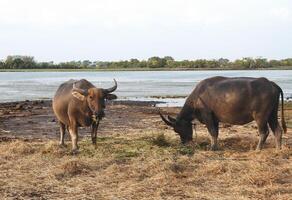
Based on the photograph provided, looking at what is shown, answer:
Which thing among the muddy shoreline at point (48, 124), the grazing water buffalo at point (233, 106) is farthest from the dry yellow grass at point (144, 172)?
the muddy shoreline at point (48, 124)

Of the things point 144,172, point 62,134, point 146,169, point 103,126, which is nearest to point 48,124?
point 103,126

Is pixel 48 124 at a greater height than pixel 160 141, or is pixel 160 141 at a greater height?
pixel 160 141

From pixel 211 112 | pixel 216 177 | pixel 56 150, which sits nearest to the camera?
pixel 216 177

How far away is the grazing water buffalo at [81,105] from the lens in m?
11.1

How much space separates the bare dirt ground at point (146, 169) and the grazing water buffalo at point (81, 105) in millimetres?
577

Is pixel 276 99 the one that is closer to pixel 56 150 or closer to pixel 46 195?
pixel 56 150

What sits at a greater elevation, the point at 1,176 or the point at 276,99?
the point at 276,99

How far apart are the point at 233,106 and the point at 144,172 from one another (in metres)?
3.69

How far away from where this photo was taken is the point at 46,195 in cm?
765

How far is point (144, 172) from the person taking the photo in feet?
29.5

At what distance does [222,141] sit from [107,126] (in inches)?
202

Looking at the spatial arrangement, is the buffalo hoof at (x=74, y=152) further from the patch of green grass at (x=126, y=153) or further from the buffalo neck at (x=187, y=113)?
the buffalo neck at (x=187, y=113)

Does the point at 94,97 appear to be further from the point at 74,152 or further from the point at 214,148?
the point at 214,148

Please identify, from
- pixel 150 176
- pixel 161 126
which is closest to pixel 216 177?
pixel 150 176
